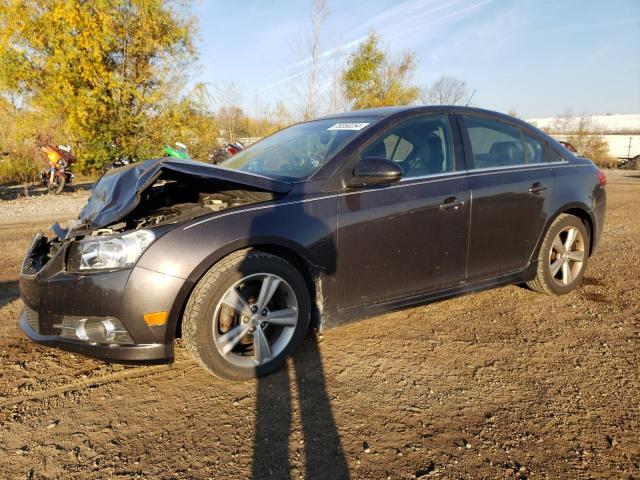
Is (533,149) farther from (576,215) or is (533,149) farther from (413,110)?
(413,110)

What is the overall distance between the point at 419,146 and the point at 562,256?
5.93 ft

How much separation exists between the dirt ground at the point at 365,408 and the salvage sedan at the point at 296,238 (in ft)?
0.97

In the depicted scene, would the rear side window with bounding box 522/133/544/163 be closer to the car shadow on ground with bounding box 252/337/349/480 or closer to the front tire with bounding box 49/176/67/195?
the car shadow on ground with bounding box 252/337/349/480

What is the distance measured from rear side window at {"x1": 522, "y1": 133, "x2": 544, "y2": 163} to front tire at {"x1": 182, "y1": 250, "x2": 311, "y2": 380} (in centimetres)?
239

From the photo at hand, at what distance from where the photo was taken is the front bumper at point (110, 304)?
2.19m

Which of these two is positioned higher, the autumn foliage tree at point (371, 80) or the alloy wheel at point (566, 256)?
the autumn foliage tree at point (371, 80)

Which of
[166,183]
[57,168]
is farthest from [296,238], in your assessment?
[57,168]

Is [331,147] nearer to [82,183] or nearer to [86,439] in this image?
[86,439]

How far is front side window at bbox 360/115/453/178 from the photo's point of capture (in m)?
2.99

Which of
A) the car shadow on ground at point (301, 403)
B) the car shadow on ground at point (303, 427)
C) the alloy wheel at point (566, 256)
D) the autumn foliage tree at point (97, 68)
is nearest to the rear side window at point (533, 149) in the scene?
the alloy wheel at point (566, 256)

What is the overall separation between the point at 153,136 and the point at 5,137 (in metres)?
4.65

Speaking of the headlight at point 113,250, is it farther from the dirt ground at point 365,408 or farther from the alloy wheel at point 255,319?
the dirt ground at point 365,408

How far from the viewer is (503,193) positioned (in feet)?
10.8

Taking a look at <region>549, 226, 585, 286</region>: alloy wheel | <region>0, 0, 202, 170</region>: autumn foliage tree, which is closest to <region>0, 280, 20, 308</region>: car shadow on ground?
<region>549, 226, 585, 286</region>: alloy wheel
